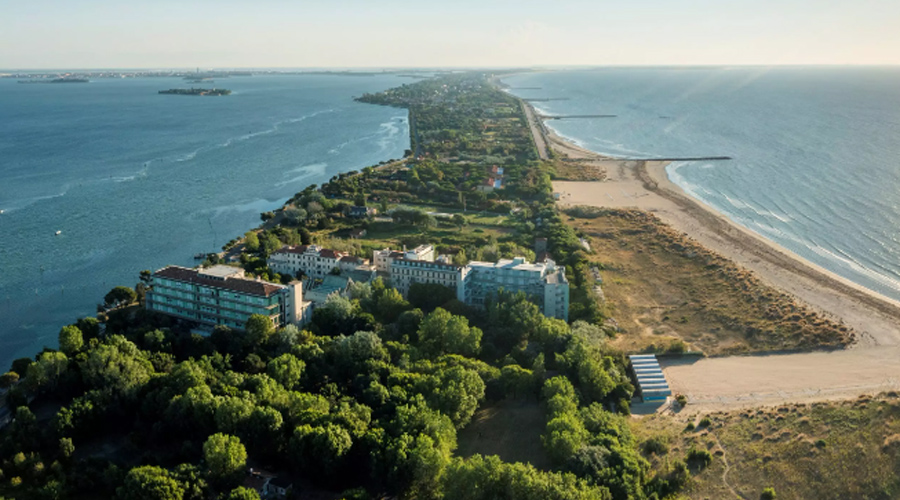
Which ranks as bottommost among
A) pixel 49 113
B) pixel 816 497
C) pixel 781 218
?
pixel 816 497

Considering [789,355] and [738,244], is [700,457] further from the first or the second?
[738,244]

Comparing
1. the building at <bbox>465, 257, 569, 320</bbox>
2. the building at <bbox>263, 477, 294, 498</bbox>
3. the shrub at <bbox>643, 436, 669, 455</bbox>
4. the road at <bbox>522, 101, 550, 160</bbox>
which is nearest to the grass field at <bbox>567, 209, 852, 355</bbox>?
the building at <bbox>465, 257, 569, 320</bbox>

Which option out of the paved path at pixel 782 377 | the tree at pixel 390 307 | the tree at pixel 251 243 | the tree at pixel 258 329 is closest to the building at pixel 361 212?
the tree at pixel 251 243

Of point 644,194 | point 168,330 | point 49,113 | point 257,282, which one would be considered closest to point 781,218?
point 644,194

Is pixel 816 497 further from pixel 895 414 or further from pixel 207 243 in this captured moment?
pixel 207 243

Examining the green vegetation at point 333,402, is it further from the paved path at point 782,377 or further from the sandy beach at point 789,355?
the sandy beach at point 789,355
